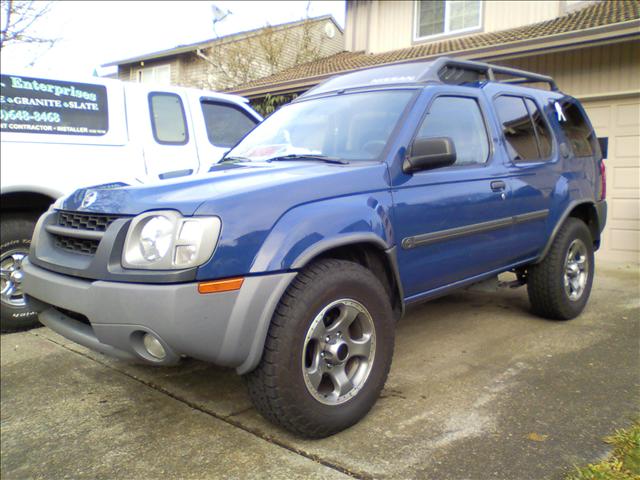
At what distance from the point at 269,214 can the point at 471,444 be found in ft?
4.81

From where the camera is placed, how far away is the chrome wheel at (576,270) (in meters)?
4.63

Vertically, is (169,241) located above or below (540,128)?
below

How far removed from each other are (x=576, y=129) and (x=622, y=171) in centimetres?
328

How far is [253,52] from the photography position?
57.2 ft

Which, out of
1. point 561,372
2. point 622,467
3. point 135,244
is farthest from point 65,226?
point 561,372

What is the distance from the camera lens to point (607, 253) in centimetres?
776

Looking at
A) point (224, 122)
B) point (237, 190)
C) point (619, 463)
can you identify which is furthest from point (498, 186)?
point (224, 122)

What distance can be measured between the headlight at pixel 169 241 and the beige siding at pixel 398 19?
964 centimetres

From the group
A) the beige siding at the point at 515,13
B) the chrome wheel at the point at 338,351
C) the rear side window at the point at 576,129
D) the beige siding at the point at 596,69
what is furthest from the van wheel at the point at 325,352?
the beige siding at the point at 515,13

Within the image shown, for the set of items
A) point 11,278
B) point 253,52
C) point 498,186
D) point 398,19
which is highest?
point 253,52

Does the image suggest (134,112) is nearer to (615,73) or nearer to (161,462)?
(161,462)

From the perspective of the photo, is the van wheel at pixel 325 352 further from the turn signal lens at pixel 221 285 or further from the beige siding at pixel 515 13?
the beige siding at pixel 515 13

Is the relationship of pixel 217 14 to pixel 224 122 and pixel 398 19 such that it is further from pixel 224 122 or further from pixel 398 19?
pixel 224 122

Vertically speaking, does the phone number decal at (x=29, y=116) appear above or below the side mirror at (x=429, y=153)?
above
